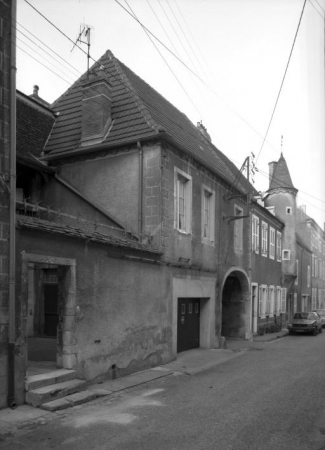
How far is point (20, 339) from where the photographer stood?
781cm

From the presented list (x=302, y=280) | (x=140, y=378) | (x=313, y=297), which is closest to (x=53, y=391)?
(x=140, y=378)

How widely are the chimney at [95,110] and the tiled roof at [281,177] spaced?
729 inches

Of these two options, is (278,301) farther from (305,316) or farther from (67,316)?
(67,316)

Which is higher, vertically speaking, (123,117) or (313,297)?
(123,117)

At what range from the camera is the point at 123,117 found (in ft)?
45.3

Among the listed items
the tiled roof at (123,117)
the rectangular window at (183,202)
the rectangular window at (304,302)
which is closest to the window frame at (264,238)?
the tiled roof at (123,117)

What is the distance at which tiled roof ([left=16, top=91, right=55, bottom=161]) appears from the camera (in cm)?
1399

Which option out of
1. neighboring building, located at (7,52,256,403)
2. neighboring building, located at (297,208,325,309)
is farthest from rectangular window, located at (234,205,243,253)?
neighboring building, located at (297,208,325,309)

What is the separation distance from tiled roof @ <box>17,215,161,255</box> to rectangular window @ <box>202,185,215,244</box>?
4363 mm

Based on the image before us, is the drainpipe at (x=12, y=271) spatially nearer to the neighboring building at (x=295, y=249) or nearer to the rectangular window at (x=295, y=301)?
the neighboring building at (x=295, y=249)

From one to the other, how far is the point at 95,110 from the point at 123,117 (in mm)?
933

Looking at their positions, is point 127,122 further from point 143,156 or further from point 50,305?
point 50,305

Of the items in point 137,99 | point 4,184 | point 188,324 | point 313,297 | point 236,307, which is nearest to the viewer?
point 4,184

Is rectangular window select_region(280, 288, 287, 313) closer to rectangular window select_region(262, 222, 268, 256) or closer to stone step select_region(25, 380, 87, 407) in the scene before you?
rectangular window select_region(262, 222, 268, 256)
